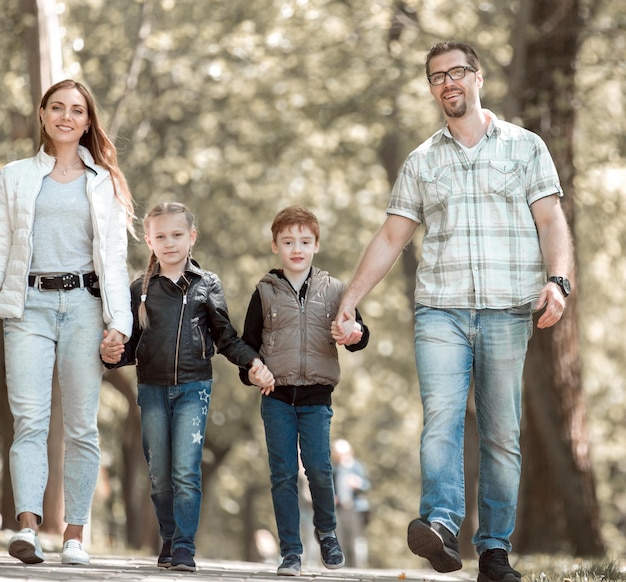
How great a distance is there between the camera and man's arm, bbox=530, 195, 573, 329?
20.5 ft

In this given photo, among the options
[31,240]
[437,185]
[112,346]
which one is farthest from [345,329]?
[31,240]

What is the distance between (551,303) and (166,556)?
2648 millimetres

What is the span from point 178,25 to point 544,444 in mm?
7174

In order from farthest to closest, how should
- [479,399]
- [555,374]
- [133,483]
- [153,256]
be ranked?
[133,483] < [555,374] < [153,256] < [479,399]

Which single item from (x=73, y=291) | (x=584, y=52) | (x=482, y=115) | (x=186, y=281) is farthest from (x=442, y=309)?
(x=584, y=52)

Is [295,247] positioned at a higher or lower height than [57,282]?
higher

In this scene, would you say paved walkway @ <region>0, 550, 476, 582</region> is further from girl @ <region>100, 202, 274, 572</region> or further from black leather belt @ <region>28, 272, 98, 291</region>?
black leather belt @ <region>28, 272, 98, 291</region>

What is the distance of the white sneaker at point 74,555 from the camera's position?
279 inches

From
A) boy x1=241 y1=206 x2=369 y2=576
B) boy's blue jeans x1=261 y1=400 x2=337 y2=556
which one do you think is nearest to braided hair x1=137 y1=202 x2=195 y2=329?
boy x1=241 y1=206 x2=369 y2=576

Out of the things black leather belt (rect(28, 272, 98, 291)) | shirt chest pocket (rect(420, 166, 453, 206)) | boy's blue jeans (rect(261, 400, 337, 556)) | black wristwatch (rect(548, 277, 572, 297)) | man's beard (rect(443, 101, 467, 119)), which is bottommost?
boy's blue jeans (rect(261, 400, 337, 556))

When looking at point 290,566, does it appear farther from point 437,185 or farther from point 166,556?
point 437,185

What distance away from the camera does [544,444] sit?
43.5 ft

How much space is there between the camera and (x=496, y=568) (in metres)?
6.47

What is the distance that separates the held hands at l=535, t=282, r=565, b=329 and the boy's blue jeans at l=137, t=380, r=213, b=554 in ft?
6.71
